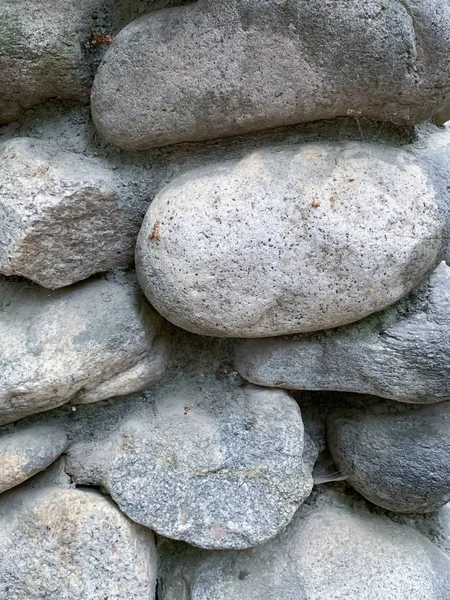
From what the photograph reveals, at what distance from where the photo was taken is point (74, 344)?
74 cm

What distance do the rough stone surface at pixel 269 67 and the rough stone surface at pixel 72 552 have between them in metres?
0.52

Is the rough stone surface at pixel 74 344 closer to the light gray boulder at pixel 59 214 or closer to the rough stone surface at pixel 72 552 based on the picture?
the light gray boulder at pixel 59 214

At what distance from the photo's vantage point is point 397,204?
68cm

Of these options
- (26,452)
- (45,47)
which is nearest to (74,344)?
(26,452)

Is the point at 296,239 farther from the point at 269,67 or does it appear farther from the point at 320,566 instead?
the point at 320,566

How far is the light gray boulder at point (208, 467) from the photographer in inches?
29.1

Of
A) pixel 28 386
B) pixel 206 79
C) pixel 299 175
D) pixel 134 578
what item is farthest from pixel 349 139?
pixel 134 578

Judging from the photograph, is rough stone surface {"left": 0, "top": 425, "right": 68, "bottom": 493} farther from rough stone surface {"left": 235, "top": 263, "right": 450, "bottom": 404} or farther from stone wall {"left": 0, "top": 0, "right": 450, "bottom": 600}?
rough stone surface {"left": 235, "top": 263, "right": 450, "bottom": 404}

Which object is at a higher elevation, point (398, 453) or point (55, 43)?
point (55, 43)

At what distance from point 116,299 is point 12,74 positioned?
330mm

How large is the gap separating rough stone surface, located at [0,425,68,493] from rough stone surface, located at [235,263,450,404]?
0.31 metres

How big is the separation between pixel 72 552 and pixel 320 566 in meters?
0.35

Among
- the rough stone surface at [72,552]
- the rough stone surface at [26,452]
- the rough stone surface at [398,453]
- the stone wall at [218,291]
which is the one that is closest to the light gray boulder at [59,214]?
the stone wall at [218,291]

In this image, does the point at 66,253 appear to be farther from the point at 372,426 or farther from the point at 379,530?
the point at 379,530
